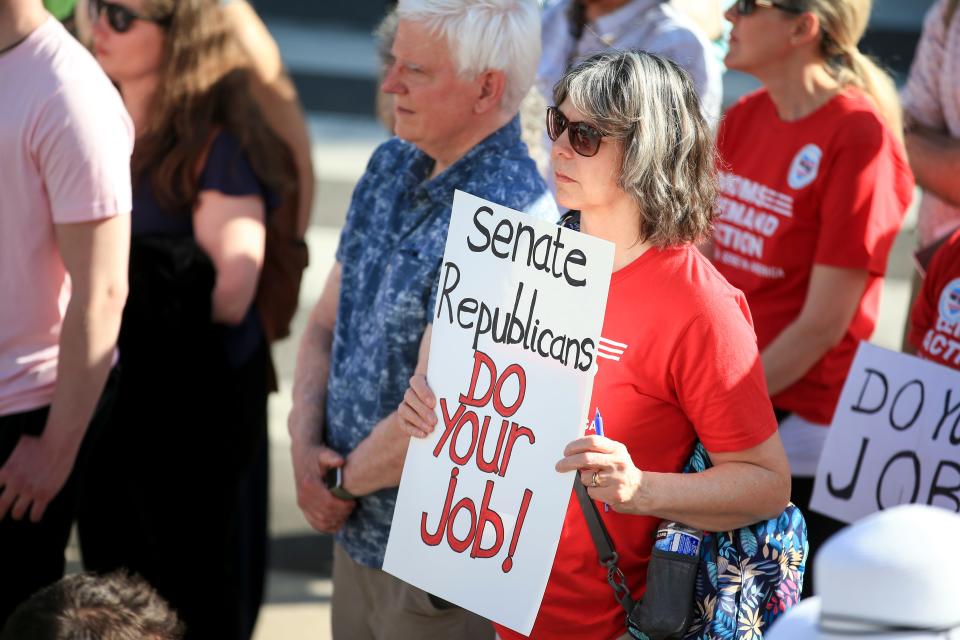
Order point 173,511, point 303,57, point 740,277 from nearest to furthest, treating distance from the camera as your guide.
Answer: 1. point 740,277
2. point 173,511
3. point 303,57

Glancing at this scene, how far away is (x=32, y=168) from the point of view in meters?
Answer: 2.80

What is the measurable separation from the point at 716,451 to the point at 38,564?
1647 millimetres

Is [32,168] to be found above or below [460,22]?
below

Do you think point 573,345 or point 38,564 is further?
→ point 38,564

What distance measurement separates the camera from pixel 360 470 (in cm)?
292

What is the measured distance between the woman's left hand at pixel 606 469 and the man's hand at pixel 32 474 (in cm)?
132

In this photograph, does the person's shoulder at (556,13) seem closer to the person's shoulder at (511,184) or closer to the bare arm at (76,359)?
the person's shoulder at (511,184)

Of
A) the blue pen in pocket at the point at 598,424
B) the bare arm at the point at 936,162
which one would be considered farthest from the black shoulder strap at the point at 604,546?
the bare arm at the point at 936,162

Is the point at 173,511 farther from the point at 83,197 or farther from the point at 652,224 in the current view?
the point at 652,224

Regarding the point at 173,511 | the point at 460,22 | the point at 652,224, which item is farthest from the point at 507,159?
the point at 173,511

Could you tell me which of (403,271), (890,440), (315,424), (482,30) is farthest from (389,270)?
(890,440)

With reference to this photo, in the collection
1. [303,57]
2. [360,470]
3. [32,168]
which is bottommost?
[303,57]

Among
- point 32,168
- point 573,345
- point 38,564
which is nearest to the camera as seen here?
point 573,345

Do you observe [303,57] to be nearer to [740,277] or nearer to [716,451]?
[740,277]
